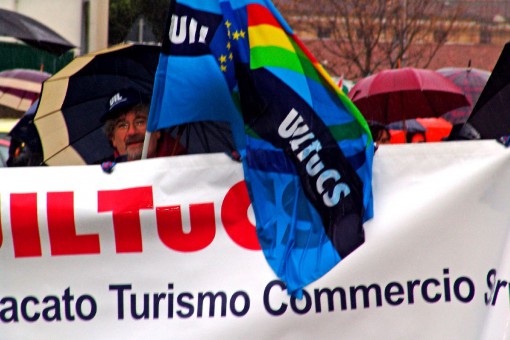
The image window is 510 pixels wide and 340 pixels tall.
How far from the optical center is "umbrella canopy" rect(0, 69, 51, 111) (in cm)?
1320

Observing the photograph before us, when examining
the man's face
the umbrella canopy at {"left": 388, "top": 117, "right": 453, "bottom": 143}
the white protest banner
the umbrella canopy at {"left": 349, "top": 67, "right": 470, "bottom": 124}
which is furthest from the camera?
the umbrella canopy at {"left": 388, "top": 117, "right": 453, "bottom": 143}

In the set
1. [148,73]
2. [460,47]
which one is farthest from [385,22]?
[148,73]

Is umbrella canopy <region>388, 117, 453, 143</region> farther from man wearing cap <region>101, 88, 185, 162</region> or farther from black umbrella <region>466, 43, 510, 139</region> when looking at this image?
black umbrella <region>466, 43, 510, 139</region>

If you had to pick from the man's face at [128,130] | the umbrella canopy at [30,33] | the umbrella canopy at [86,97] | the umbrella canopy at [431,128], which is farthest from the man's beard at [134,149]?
the umbrella canopy at [431,128]

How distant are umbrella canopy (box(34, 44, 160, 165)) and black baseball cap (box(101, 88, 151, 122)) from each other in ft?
0.94

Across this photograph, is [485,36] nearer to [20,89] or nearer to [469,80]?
[469,80]

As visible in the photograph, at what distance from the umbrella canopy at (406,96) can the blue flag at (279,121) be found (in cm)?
634

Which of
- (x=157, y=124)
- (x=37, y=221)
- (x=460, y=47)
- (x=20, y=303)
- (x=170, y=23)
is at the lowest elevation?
(x=460, y=47)

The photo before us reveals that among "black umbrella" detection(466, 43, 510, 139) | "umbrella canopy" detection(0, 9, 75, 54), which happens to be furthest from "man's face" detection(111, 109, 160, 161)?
"umbrella canopy" detection(0, 9, 75, 54)

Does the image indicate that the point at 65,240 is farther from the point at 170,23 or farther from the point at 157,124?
the point at 170,23

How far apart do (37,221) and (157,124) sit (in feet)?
2.16

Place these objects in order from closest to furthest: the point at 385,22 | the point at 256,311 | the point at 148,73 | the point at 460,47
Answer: the point at 256,311 < the point at 148,73 < the point at 385,22 < the point at 460,47

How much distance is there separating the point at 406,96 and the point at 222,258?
22.3 feet

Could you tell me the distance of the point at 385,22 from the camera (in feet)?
102
